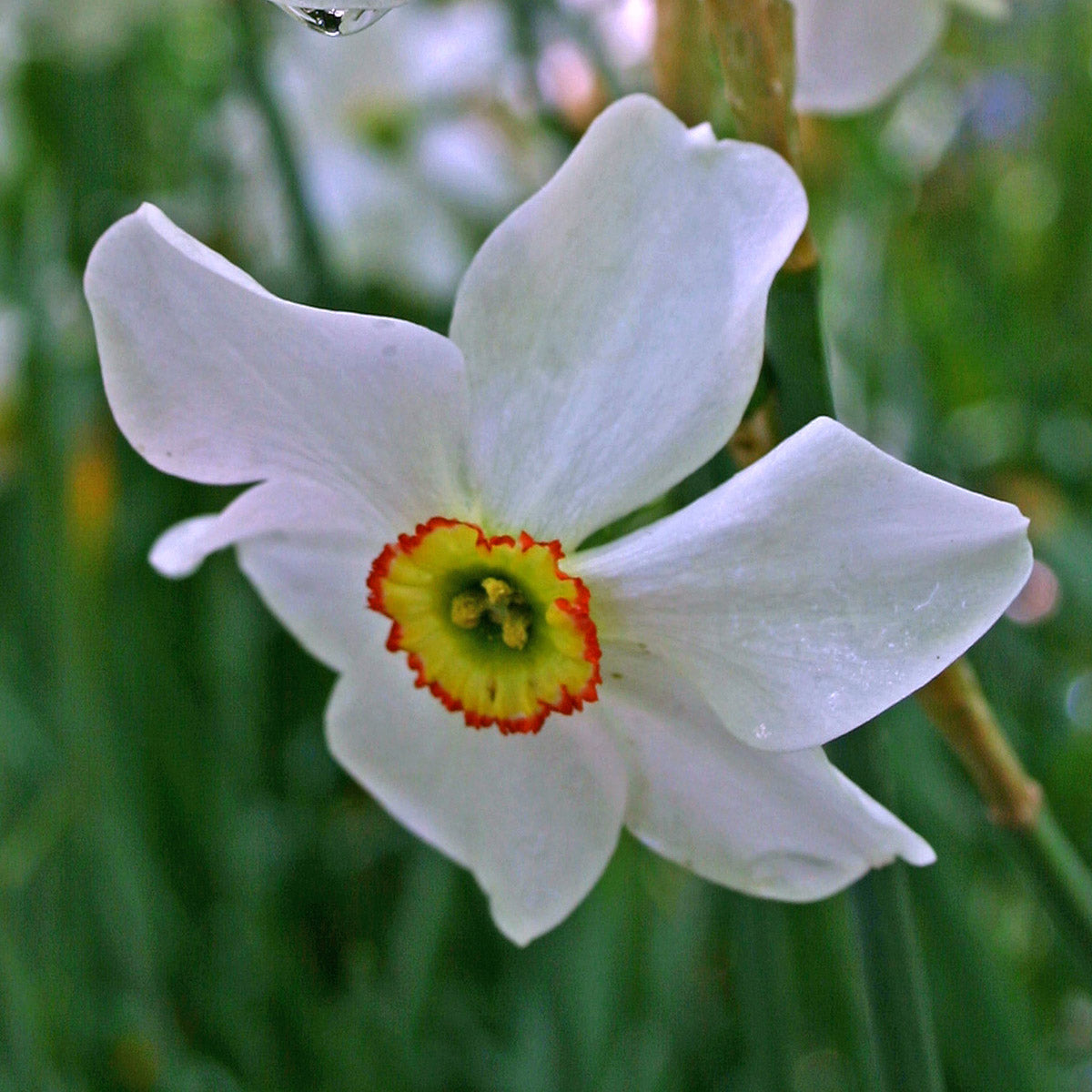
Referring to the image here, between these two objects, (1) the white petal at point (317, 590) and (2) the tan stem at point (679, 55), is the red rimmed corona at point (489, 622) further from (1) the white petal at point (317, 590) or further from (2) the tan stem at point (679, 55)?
(2) the tan stem at point (679, 55)

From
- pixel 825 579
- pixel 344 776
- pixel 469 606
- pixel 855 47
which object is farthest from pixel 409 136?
pixel 825 579

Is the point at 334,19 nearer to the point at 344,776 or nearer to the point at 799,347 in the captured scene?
the point at 799,347

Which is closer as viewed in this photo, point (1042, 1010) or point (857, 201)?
point (1042, 1010)

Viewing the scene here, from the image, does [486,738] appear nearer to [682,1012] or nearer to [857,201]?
[682,1012]

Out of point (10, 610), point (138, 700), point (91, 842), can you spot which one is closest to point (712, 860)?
point (91, 842)

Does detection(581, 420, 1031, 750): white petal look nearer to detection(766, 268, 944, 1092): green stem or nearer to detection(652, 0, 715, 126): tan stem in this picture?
detection(766, 268, 944, 1092): green stem

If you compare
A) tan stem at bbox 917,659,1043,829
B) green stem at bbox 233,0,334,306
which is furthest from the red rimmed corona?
green stem at bbox 233,0,334,306

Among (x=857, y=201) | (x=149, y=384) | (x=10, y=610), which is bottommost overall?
(x=10, y=610)
